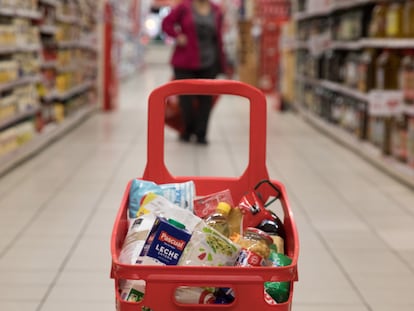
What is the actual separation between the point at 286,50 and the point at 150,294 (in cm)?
1025

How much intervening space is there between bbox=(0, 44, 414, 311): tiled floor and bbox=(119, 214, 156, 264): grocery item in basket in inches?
44.6

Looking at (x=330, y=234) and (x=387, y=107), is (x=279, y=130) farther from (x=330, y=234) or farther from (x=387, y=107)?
(x=330, y=234)

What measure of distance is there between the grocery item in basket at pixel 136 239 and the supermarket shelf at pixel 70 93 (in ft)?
19.7

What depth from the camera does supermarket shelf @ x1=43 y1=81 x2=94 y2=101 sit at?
7914 millimetres

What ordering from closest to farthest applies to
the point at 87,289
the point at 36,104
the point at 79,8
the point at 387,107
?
the point at 87,289, the point at 387,107, the point at 36,104, the point at 79,8

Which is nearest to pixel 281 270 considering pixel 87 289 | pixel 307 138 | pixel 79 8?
pixel 87 289

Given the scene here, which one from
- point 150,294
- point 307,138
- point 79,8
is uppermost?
point 79,8

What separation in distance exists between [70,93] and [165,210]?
7.14m

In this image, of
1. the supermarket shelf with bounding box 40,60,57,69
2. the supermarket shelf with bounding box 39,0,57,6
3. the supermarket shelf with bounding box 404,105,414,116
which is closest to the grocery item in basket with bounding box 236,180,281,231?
the supermarket shelf with bounding box 404,105,414,116

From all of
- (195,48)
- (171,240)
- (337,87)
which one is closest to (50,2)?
(195,48)

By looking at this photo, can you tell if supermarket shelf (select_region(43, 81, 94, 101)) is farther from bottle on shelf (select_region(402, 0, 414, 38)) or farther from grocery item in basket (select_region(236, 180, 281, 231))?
grocery item in basket (select_region(236, 180, 281, 231))

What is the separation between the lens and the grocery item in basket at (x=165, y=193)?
1995 mm

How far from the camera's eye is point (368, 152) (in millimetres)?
6426

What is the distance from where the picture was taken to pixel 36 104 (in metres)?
7.00
